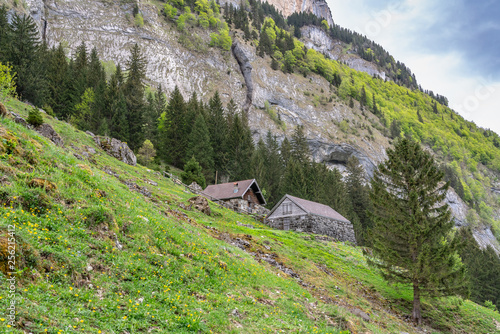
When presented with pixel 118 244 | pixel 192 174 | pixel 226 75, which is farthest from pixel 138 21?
pixel 118 244

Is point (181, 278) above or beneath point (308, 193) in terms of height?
beneath

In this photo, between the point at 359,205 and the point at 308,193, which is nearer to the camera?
the point at 308,193

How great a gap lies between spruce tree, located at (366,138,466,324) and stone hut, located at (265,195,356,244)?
20.4 metres

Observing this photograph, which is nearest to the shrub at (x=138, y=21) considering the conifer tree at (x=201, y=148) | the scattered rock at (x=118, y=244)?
the conifer tree at (x=201, y=148)

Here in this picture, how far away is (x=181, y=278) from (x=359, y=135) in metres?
135

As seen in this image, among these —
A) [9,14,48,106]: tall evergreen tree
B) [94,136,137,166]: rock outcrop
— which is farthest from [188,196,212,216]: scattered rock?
[9,14,48,106]: tall evergreen tree

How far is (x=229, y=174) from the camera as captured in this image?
67.7 m

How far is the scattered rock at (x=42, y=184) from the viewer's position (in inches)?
382

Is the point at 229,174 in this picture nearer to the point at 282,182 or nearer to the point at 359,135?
the point at 282,182

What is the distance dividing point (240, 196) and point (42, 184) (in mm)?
39753

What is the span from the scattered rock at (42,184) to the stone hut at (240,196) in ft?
120

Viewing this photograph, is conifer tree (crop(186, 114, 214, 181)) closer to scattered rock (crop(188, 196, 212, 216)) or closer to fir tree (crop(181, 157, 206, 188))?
fir tree (crop(181, 157, 206, 188))

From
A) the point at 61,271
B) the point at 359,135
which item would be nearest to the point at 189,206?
the point at 61,271

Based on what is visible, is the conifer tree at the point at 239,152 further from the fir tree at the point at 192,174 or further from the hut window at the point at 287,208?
the hut window at the point at 287,208
